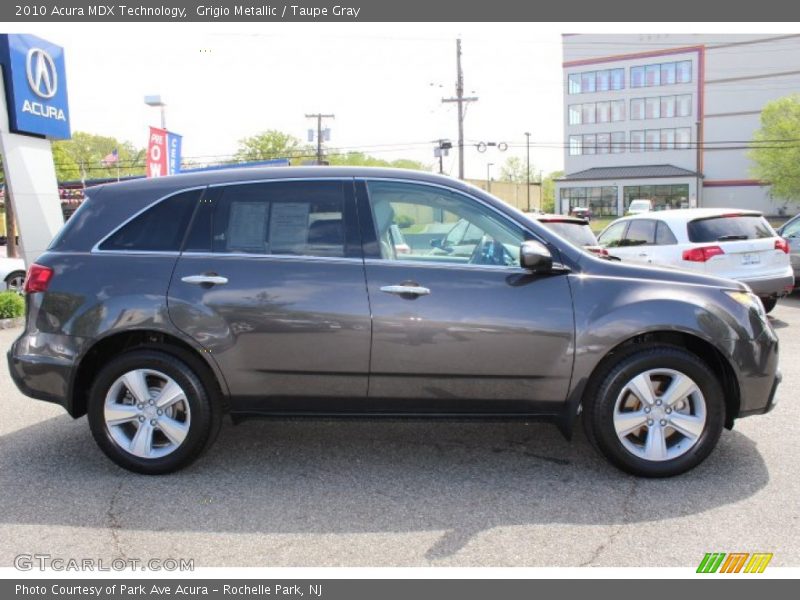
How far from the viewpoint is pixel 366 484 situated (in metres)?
4.13

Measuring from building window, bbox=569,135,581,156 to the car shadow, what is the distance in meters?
79.2

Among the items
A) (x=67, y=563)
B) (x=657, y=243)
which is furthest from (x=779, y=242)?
(x=67, y=563)

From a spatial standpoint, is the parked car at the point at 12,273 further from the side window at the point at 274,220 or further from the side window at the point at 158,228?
the side window at the point at 274,220

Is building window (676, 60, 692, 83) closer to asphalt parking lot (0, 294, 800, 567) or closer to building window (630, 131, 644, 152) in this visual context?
building window (630, 131, 644, 152)

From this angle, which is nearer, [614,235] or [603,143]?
[614,235]


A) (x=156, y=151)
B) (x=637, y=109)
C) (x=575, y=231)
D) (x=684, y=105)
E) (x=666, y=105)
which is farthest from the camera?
(x=637, y=109)

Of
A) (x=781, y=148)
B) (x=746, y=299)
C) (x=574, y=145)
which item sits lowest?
(x=746, y=299)

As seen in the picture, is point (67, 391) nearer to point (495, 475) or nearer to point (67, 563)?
point (67, 563)

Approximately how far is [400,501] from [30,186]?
1185 cm

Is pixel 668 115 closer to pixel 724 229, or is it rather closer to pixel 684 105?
pixel 684 105

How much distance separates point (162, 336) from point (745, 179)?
76.6 m

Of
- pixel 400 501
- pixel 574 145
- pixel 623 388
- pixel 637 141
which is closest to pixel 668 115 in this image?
pixel 637 141

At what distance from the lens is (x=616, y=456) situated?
161 inches

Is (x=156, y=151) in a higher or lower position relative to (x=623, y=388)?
higher
